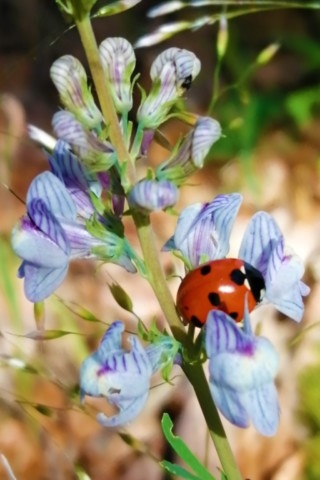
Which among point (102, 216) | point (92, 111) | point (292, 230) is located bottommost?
point (292, 230)

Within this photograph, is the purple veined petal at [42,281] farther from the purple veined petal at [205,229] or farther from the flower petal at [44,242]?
the purple veined petal at [205,229]

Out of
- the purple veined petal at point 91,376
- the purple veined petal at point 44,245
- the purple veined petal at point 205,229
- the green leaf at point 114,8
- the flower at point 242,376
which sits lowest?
the flower at point 242,376

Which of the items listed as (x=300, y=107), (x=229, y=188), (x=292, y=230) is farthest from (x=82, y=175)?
(x=300, y=107)

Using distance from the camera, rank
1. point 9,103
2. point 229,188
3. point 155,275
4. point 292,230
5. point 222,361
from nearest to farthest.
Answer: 1. point 222,361
2. point 155,275
3. point 292,230
4. point 229,188
5. point 9,103

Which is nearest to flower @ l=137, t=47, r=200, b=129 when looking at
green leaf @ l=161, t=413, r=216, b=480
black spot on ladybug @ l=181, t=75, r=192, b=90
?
black spot on ladybug @ l=181, t=75, r=192, b=90

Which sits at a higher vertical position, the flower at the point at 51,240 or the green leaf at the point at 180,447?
the flower at the point at 51,240

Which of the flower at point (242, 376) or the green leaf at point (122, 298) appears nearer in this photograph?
the flower at point (242, 376)

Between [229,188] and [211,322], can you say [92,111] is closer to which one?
[211,322]

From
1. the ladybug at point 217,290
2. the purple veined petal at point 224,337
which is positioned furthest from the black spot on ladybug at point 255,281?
the purple veined petal at point 224,337
